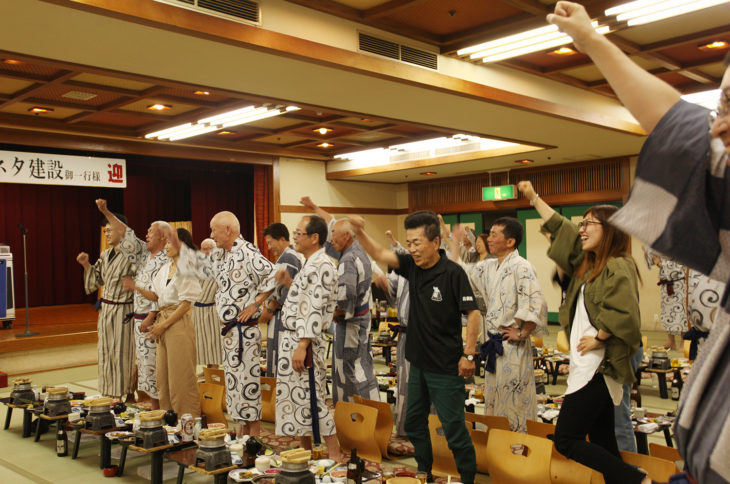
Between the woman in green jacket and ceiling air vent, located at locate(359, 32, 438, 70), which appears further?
ceiling air vent, located at locate(359, 32, 438, 70)

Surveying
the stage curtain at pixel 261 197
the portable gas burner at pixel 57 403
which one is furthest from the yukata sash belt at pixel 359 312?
the stage curtain at pixel 261 197

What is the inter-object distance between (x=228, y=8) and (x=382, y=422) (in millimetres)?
3024

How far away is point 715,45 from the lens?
19.2 ft

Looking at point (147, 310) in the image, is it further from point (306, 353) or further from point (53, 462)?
point (306, 353)

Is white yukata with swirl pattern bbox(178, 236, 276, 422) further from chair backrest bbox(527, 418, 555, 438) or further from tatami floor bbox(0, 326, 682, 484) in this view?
chair backrest bbox(527, 418, 555, 438)

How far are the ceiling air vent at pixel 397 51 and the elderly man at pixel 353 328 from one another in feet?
5.89

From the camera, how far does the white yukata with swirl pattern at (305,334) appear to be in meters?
3.77

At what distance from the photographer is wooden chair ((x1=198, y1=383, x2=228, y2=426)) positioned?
4621 mm

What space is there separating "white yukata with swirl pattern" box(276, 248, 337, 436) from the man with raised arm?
3.04 meters

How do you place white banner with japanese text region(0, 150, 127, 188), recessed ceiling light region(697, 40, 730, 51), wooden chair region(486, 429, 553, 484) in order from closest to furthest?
wooden chair region(486, 429, 553, 484), recessed ceiling light region(697, 40, 730, 51), white banner with japanese text region(0, 150, 127, 188)

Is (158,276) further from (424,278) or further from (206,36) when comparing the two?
(424,278)

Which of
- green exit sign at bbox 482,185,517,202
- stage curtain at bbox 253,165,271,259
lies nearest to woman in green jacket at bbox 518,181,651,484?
green exit sign at bbox 482,185,517,202

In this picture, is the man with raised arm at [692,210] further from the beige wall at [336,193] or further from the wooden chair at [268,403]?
the beige wall at [336,193]

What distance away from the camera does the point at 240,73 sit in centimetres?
521
